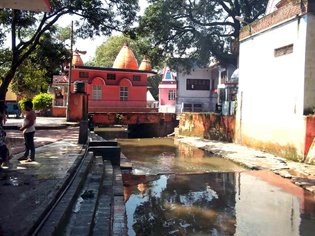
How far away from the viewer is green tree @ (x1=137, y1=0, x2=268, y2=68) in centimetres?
2564

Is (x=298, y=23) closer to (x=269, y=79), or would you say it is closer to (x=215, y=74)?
(x=269, y=79)

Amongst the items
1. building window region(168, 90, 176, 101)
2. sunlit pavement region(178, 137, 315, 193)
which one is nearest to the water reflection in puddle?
sunlit pavement region(178, 137, 315, 193)

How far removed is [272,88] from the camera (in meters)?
15.4

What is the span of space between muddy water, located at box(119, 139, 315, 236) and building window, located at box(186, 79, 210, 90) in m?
24.6

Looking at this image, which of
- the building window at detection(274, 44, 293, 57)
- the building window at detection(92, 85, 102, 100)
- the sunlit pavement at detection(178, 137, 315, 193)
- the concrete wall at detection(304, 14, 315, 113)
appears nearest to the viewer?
the sunlit pavement at detection(178, 137, 315, 193)

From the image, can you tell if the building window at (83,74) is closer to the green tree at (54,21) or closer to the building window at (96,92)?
the building window at (96,92)

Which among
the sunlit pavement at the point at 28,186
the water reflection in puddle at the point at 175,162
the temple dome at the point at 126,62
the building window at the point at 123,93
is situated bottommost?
the water reflection in puddle at the point at 175,162

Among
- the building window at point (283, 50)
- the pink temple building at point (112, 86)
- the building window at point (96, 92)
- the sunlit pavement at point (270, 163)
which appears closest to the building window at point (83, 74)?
the pink temple building at point (112, 86)

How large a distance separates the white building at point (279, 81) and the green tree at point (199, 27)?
27.7ft

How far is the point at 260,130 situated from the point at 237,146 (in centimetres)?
210

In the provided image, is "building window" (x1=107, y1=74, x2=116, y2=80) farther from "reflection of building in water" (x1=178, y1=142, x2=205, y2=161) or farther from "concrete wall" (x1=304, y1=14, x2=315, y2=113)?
"concrete wall" (x1=304, y1=14, x2=315, y2=113)

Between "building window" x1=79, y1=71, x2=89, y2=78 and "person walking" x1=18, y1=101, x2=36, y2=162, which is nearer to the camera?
"person walking" x1=18, y1=101, x2=36, y2=162

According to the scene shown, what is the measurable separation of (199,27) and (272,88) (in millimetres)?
13663

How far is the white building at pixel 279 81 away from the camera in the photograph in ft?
43.1
